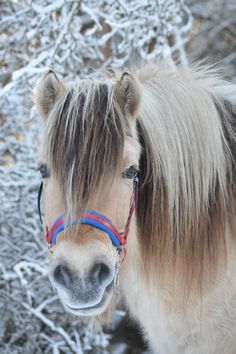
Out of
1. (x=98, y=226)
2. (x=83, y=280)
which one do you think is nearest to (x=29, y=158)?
(x=98, y=226)

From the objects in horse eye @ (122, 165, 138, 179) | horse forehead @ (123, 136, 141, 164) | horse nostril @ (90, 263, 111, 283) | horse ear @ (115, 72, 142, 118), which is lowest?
horse nostril @ (90, 263, 111, 283)

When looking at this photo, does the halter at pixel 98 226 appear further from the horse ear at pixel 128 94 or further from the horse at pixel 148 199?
the horse ear at pixel 128 94

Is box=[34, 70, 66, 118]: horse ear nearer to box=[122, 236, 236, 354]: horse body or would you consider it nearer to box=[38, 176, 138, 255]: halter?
box=[38, 176, 138, 255]: halter

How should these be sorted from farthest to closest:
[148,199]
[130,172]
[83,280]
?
[148,199], [130,172], [83,280]

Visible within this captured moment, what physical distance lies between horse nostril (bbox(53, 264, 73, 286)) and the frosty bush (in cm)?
162

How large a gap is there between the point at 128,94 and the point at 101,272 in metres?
0.65

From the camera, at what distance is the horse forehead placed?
1806mm

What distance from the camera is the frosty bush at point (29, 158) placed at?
3.34 m

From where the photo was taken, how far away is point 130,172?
5.98 feet

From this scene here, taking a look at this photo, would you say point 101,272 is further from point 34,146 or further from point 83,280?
point 34,146

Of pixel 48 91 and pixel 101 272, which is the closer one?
pixel 101 272

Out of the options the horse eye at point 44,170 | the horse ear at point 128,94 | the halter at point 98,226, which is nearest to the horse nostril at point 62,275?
the halter at point 98,226

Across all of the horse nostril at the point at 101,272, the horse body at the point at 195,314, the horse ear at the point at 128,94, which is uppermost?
the horse ear at the point at 128,94

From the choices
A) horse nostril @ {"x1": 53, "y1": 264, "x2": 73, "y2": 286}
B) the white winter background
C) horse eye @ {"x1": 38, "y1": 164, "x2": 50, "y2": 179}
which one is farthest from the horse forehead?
the white winter background
